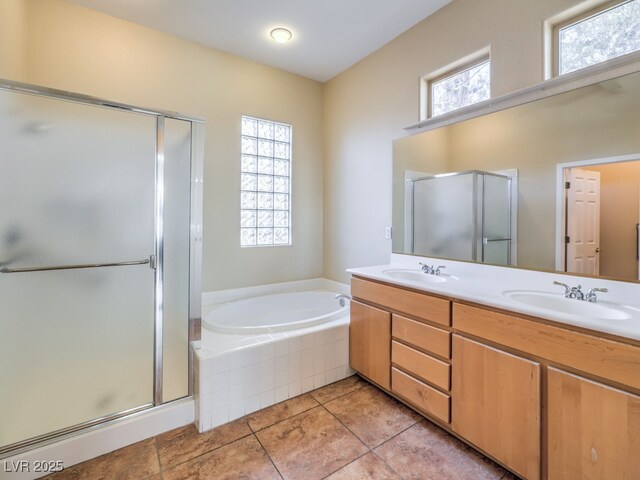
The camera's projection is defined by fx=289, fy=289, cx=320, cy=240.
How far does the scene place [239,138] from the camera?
2.91m

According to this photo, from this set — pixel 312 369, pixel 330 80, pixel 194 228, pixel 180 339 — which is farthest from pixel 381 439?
pixel 330 80

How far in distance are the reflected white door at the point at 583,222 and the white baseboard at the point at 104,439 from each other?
2403mm

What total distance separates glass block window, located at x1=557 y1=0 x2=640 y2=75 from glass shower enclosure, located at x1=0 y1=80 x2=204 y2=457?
2.23m

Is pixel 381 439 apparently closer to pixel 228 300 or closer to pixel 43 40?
pixel 228 300

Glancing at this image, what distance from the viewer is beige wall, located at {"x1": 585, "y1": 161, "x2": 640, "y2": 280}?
1371 millimetres

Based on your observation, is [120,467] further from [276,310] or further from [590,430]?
[590,430]

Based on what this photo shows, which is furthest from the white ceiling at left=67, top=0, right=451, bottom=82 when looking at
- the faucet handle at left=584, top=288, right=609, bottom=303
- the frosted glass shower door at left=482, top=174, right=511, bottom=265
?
the faucet handle at left=584, top=288, right=609, bottom=303

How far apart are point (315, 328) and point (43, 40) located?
9.56ft

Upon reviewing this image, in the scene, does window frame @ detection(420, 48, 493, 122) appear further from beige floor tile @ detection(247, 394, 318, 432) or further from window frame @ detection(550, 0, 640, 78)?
beige floor tile @ detection(247, 394, 318, 432)

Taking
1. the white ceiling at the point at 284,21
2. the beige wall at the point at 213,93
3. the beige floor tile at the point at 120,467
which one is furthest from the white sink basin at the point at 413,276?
the white ceiling at the point at 284,21

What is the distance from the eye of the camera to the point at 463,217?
2113mm

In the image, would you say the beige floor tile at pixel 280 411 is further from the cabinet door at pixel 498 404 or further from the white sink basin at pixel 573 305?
the white sink basin at pixel 573 305

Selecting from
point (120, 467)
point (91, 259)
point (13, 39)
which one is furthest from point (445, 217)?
point (13, 39)

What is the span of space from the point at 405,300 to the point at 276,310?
64.9 inches
